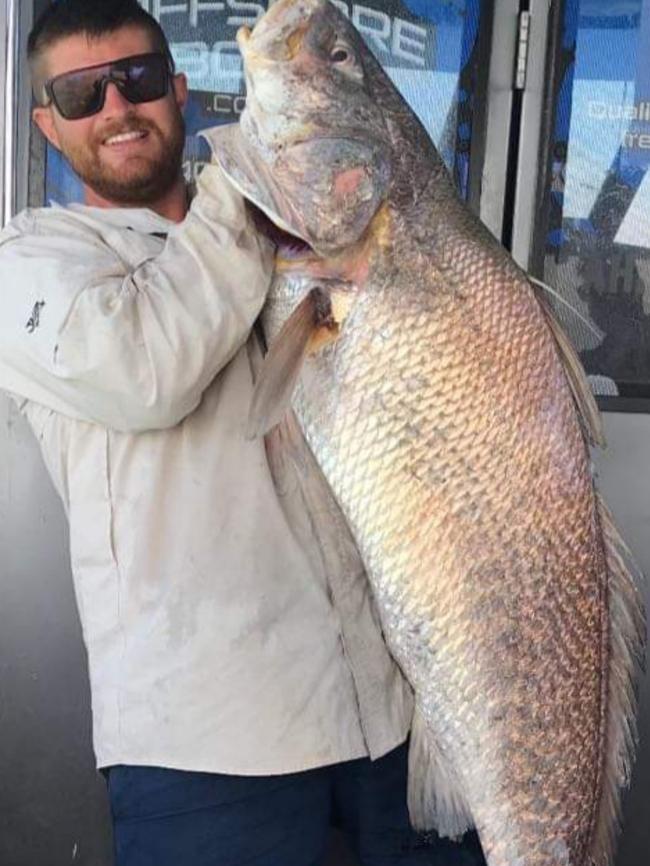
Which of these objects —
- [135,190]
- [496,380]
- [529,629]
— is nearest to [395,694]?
[529,629]

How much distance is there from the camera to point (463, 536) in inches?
65.8

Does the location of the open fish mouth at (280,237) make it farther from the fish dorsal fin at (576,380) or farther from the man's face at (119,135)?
the man's face at (119,135)

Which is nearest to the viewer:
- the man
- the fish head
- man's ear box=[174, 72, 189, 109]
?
the fish head

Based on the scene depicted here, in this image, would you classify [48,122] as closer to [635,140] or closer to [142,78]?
[142,78]

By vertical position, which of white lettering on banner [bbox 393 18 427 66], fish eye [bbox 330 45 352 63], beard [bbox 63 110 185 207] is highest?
white lettering on banner [bbox 393 18 427 66]

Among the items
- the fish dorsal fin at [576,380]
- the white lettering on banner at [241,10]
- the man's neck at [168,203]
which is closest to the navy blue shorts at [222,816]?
the fish dorsal fin at [576,380]

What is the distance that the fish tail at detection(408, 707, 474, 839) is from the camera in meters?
1.78

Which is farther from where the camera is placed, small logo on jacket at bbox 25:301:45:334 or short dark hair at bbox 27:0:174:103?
short dark hair at bbox 27:0:174:103

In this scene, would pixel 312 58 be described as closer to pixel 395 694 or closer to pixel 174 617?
pixel 174 617

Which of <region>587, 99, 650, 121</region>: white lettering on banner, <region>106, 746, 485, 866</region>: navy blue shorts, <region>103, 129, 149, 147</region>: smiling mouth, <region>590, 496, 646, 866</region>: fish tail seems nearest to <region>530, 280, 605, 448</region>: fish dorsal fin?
<region>590, 496, 646, 866</region>: fish tail

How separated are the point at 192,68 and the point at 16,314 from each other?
128 centimetres

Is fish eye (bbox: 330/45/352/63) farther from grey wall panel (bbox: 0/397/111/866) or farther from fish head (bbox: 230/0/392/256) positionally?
grey wall panel (bbox: 0/397/111/866)

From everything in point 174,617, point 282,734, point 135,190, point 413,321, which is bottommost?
point 282,734

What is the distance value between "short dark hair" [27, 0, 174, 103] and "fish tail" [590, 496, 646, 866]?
1257 mm
